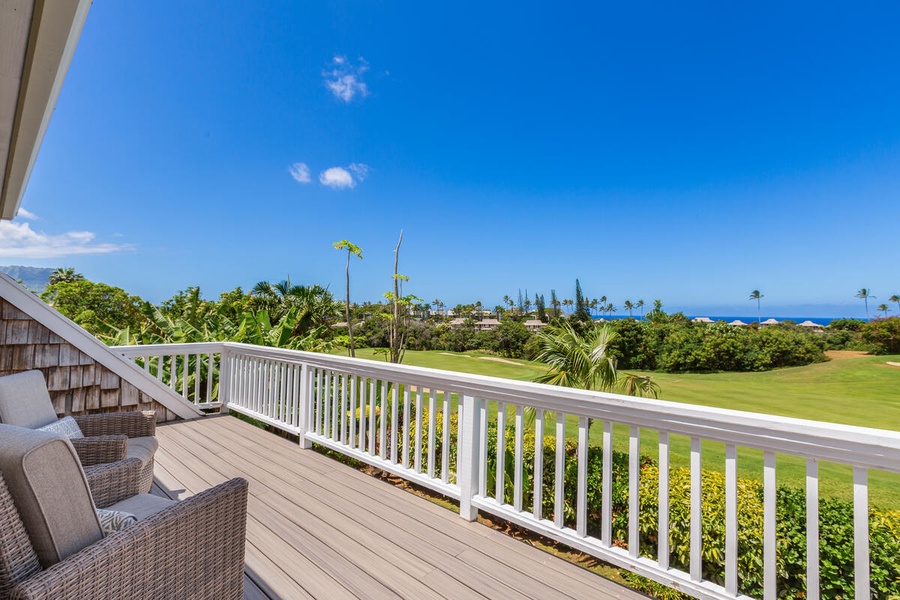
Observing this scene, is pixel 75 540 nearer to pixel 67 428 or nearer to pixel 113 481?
pixel 113 481

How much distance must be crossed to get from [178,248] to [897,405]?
40848 mm

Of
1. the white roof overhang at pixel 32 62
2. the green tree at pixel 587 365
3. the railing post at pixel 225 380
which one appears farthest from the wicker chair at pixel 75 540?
the railing post at pixel 225 380

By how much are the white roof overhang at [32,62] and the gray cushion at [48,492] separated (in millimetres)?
1325

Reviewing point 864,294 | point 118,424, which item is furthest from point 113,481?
point 864,294

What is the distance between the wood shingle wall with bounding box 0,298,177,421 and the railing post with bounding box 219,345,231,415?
30.8 inches

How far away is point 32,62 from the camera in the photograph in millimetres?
1569

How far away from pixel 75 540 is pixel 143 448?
150 centimetres

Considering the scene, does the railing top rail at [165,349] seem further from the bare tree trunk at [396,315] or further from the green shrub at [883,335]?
the green shrub at [883,335]

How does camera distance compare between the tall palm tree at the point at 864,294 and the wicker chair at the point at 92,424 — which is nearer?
the wicker chair at the point at 92,424

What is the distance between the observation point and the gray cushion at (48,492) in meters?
0.90

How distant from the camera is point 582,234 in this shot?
1432 inches

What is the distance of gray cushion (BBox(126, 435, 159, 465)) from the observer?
2.11 m

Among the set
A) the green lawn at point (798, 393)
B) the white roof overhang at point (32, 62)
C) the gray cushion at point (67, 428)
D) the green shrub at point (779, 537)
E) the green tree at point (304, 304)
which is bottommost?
the green lawn at point (798, 393)

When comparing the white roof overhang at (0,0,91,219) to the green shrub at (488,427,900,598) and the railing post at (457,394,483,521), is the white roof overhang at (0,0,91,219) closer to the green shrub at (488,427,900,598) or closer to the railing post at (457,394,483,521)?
the railing post at (457,394,483,521)
